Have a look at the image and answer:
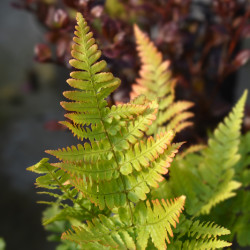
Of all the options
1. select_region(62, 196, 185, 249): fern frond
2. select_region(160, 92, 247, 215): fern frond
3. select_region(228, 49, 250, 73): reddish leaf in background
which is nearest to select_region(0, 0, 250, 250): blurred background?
select_region(228, 49, 250, 73): reddish leaf in background

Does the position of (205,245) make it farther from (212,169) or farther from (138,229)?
(212,169)

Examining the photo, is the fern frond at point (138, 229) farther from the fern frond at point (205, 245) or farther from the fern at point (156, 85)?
the fern at point (156, 85)

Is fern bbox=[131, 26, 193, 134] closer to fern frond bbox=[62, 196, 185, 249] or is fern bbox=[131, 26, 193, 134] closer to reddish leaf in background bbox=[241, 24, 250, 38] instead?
fern frond bbox=[62, 196, 185, 249]

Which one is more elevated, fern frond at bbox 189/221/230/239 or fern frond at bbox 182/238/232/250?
fern frond at bbox 189/221/230/239

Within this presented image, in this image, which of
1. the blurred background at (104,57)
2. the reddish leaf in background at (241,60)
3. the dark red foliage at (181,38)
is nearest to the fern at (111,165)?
the blurred background at (104,57)

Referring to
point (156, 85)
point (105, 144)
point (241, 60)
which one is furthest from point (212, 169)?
point (241, 60)

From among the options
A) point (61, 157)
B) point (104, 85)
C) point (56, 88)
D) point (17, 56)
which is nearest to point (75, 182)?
point (61, 157)

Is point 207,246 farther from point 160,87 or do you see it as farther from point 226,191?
point 160,87

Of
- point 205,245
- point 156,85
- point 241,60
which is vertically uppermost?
point 241,60
